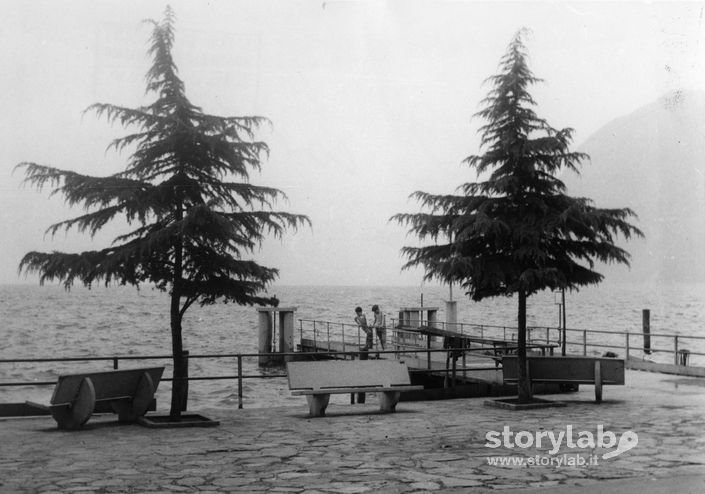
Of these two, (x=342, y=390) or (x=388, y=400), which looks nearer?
(x=342, y=390)

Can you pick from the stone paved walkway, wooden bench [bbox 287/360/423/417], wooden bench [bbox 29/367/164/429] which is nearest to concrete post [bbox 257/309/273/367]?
the stone paved walkway

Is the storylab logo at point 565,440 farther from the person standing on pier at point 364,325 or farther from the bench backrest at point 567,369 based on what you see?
the person standing on pier at point 364,325

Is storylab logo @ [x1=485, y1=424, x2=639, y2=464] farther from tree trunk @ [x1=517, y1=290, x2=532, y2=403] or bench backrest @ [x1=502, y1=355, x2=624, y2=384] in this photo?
bench backrest @ [x1=502, y1=355, x2=624, y2=384]

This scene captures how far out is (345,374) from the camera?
13.1m

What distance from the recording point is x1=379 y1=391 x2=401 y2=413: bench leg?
44.3 feet

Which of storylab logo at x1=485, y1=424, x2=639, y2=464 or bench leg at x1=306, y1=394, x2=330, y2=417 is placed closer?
storylab logo at x1=485, y1=424, x2=639, y2=464

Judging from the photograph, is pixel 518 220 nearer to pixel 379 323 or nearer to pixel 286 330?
pixel 379 323

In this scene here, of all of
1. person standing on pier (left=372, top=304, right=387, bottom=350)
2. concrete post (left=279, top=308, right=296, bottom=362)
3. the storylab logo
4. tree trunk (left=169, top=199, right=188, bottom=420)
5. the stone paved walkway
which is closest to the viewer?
the stone paved walkway

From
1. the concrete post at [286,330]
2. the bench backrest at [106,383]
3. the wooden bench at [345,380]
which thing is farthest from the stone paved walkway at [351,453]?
the concrete post at [286,330]

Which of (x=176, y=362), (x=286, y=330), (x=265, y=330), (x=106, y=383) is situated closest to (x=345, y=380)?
(x=176, y=362)

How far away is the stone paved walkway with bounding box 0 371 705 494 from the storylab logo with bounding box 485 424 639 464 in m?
0.09

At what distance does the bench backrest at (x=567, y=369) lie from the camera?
47.6ft

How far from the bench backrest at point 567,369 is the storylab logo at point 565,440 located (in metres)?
3.34

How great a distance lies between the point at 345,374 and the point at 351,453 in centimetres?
367
